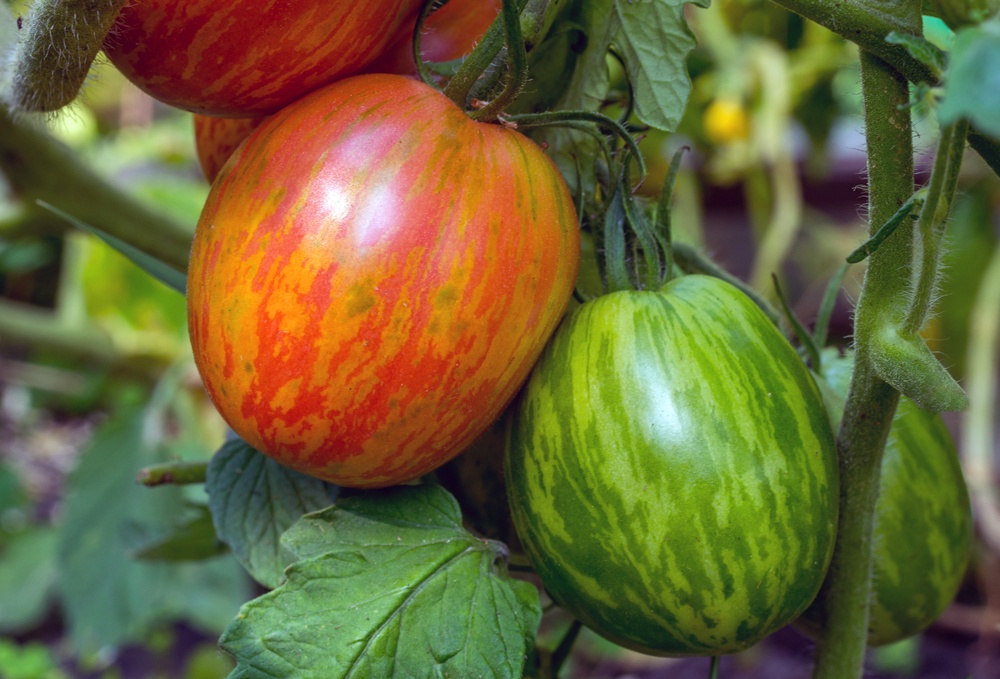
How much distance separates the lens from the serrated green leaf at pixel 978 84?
26cm

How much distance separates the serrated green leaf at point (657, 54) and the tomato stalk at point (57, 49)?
25 centimetres

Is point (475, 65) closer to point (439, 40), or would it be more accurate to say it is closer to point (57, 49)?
point (439, 40)

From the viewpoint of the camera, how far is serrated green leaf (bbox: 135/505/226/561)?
67cm

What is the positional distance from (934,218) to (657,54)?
0.56ft

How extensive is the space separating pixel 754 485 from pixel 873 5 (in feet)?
0.72

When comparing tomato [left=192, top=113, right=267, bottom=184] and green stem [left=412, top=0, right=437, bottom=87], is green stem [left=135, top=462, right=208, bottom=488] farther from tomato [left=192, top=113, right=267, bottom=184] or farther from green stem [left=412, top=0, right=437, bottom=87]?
green stem [left=412, top=0, right=437, bottom=87]

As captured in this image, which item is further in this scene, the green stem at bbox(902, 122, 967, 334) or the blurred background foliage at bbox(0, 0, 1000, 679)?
the blurred background foliage at bbox(0, 0, 1000, 679)

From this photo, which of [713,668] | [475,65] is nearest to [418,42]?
[475,65]

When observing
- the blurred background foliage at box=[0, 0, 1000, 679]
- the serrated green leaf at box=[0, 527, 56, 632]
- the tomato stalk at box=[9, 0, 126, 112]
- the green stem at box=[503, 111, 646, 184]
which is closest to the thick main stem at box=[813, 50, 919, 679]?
the green stem at box=[503, 111, 646, 184]

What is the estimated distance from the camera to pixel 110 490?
1.24 m

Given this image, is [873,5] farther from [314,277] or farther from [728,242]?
[728,242]

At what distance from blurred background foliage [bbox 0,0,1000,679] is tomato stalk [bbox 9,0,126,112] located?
69 centimetres


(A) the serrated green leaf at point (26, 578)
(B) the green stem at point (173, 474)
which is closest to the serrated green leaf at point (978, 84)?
(B) the green stem at point (173, 474)

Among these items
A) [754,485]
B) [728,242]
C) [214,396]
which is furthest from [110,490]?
[728,242]
